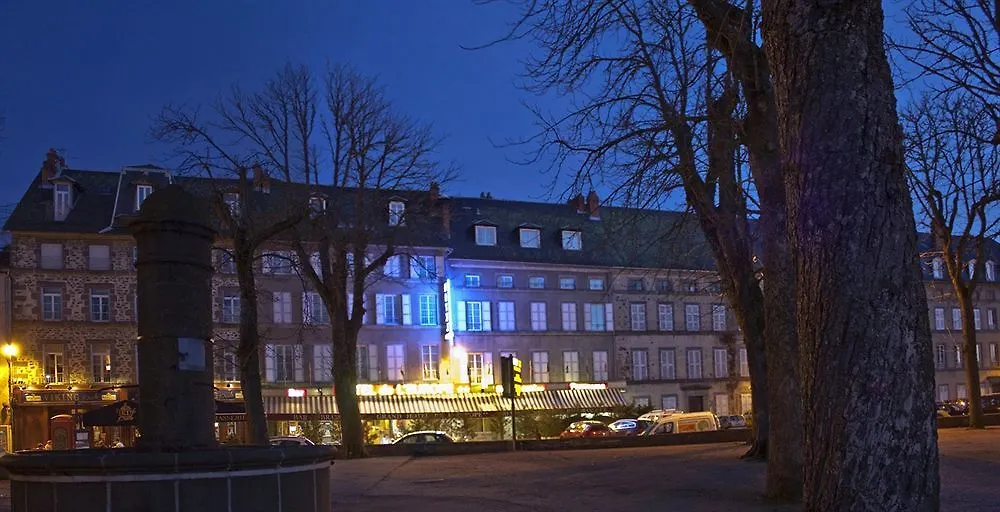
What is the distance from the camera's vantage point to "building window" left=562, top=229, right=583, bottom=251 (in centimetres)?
5975

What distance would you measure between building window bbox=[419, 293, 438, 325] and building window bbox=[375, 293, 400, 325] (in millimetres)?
1296

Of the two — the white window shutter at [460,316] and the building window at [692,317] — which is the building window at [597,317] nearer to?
the building window at [692,317]

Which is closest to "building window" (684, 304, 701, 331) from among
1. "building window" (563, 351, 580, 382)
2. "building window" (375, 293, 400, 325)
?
"building window" (563, 351, 580, 382)

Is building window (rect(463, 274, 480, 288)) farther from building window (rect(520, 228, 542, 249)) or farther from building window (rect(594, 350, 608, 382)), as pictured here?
building window (rect(594, 350, 608, 382))

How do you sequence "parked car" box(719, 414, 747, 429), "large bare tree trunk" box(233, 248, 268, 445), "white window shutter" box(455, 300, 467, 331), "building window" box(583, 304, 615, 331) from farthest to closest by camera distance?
1. "building window" box(583, 304, 615, 331)
2. "white window shutter" box(455, 300, 467, 331)
3. "parked car" box(719, 414, 747, 429)
4. "large bare tree trunk" box(233, 248, 268, 445)

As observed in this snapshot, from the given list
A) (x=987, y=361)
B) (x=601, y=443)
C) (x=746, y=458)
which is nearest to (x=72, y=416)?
(x=601, y=443)

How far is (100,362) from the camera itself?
47.9m

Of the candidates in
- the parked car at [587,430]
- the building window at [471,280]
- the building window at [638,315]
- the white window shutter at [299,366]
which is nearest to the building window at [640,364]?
the building window at [638,315]

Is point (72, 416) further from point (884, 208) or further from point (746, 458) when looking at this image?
point (884, 208)

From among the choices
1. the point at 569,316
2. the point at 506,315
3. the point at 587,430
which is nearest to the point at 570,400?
the point at 569,316

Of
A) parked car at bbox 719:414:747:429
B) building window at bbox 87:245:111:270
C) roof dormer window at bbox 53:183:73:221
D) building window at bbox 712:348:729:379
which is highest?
roof dormer window at bbox 53:183:73:221

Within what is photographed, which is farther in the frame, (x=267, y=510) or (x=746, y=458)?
(x=746, y=458)

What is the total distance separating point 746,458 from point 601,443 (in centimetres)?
958

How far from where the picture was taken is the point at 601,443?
31141 mm
